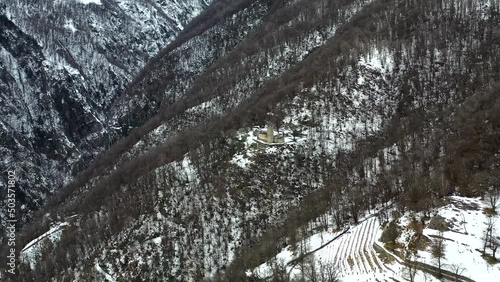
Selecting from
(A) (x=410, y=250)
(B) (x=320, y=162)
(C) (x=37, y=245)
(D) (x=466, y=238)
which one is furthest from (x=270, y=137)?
(C) (x=37, y=245)

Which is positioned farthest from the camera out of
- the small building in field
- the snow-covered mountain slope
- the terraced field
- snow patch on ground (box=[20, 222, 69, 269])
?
snow patch on ground (box=[20, 222, 69, 269])

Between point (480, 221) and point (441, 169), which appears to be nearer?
point (480, 221)

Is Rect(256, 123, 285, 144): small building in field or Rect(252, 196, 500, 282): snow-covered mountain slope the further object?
Rect(256, 123, 285, 144): small building in field

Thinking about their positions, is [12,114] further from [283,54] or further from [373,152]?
[373,152]

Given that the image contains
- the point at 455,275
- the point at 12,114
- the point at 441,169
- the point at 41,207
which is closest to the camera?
the point at 455,275

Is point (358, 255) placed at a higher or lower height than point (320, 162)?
lower

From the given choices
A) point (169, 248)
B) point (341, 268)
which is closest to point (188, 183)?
point (169, 248)

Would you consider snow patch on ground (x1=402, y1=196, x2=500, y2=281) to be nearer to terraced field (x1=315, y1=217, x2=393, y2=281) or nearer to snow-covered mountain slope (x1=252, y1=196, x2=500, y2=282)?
snow-covered mountain slope (x1=252, y1=196, x2=500, y2=282)

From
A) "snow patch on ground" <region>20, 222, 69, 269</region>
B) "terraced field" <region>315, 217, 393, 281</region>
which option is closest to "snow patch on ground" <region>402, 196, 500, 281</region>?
"terraced field" <region>315, 217, 393, 281</region>

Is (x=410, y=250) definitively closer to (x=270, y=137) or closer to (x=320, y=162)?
(x=320, y=162)
